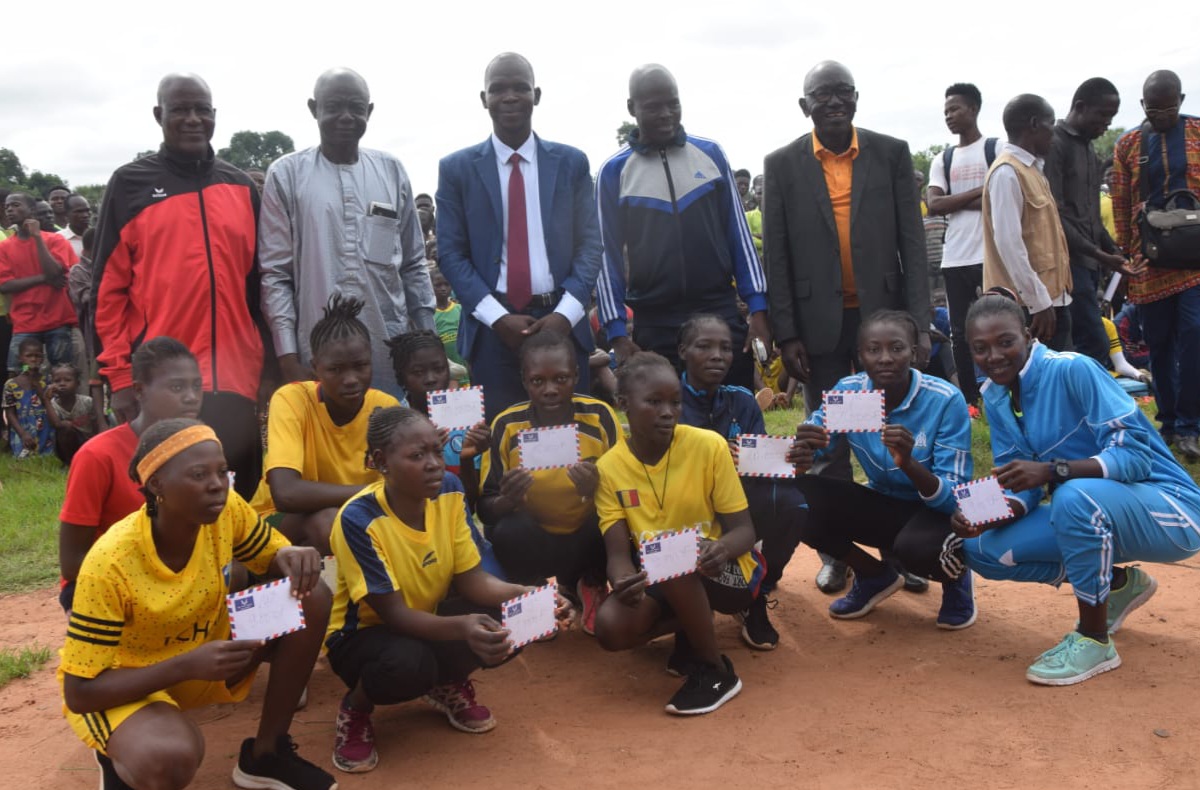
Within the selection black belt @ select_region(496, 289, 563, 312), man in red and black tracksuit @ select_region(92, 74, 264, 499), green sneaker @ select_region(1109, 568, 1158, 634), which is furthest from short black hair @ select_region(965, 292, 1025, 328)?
man in red and black tracksuit @ select_region(92, 74, 264, 499)

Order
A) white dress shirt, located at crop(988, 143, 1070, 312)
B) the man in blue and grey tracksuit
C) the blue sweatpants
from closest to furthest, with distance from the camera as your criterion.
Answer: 1. the blue sweatpants
2. the man in blue and grey tracksuit
3. white dress shirt, located at crop(988, 143, 1070, 312)

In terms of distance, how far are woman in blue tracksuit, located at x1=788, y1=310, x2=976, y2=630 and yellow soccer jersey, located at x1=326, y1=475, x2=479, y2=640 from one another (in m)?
1.45

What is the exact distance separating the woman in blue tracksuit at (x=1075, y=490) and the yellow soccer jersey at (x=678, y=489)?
37.2 inches

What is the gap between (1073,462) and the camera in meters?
3.87

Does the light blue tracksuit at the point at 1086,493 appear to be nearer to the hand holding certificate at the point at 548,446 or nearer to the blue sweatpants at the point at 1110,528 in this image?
the blue sweatpants at the point at 1110,528

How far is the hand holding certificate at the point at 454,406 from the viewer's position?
4.17 metres

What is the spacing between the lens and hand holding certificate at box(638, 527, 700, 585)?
3.56 metres

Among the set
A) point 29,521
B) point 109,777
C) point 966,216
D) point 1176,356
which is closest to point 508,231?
point 109,777

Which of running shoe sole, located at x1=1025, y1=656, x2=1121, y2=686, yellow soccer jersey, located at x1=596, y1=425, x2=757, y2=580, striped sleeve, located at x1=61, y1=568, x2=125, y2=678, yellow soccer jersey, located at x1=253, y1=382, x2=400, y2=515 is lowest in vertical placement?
running shoe sole, located at x1=1025, y1=656, x2=1121, y2=686

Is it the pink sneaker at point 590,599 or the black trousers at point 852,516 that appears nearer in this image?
the black trousers at point 852,516

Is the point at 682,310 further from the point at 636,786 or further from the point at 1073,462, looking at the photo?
the point at 636,786

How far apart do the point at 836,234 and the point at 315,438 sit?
275cm

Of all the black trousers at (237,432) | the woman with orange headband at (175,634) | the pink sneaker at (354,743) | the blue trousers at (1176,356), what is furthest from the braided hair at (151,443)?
the blue trousers at (1176,356)

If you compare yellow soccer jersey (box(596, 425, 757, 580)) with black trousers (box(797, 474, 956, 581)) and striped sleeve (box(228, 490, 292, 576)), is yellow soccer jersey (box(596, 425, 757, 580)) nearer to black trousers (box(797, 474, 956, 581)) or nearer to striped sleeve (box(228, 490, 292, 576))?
black trousers (box(797, 474, 956, 581))
